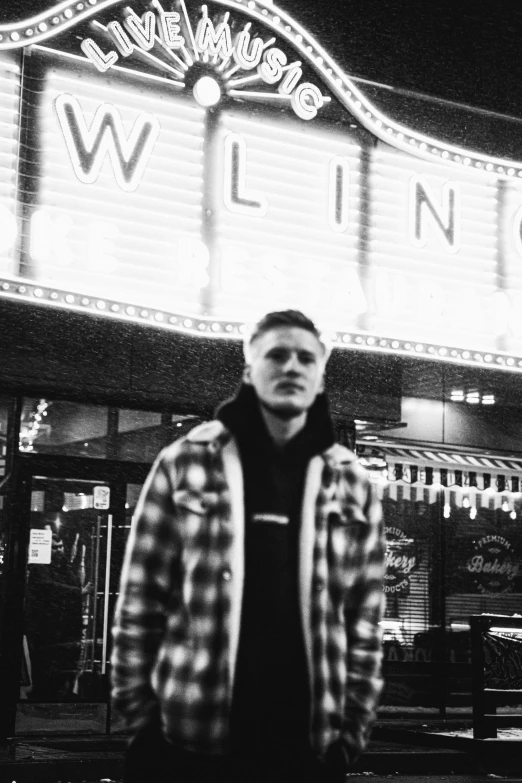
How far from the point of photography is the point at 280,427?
11.6ft

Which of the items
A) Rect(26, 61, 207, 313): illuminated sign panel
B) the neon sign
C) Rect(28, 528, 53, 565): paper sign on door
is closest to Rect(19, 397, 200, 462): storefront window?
Rect(28, 528, 53, 565): paper sign on door

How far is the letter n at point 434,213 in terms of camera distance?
40.8 feet

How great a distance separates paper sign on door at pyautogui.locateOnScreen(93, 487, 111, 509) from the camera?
11.8m

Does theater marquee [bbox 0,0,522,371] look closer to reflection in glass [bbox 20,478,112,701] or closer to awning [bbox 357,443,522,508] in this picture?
reflection in glass [bbox 20,478,112,701]

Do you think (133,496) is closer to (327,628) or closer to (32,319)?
(32,319)

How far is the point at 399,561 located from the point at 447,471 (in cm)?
123

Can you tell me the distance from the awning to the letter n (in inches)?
127

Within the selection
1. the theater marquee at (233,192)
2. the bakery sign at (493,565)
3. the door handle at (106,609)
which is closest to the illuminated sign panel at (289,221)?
the theater marquee at (233,192)

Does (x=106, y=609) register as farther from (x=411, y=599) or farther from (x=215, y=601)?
(x=215, y=601)

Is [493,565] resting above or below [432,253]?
below

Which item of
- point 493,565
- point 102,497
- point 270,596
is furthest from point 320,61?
point 270,596

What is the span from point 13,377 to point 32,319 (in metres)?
0.52

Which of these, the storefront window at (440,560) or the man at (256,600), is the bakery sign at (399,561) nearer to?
the storefront window at (440,560)

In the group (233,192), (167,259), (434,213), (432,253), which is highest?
(434,213)
